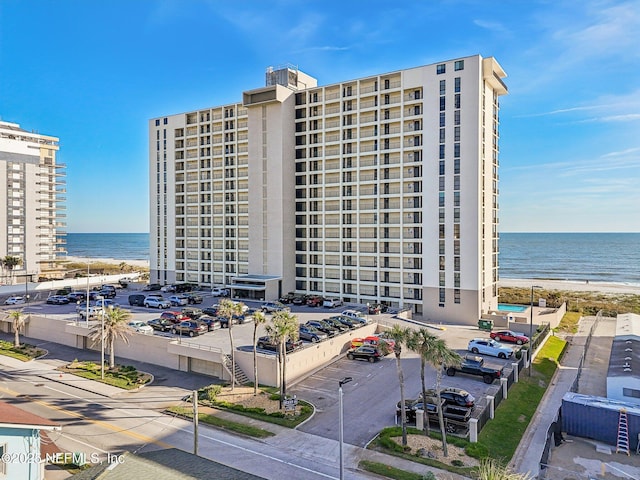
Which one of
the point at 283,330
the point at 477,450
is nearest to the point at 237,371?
the point at 283,330

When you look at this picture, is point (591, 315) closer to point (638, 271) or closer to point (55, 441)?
point (55, 441)

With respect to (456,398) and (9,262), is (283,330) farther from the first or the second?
(9,262)

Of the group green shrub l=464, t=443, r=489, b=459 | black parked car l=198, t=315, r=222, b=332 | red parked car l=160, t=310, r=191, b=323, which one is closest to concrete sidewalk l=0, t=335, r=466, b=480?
green shrub l=464, t=443, r=489, b=459

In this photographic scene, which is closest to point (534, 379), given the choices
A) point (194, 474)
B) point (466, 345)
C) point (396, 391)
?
point (466, 345)

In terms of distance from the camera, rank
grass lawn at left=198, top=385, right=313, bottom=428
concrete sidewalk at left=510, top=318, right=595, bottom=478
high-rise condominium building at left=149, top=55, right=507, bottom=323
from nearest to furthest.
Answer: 1. concrete sidewalk at left=510, top=318, right=595, bottom=478
2. grass lawn at left=198, top=385, right=313, bottom=428
3. high-rise condominium building at left=149, top=55, right=507, bottom=323

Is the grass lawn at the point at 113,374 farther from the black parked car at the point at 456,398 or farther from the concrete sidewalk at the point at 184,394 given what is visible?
the black parked car at the point at 456,398

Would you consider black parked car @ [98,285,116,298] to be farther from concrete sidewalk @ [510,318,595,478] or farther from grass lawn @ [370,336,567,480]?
concrete sidewalk @ [510,318,595,478]
